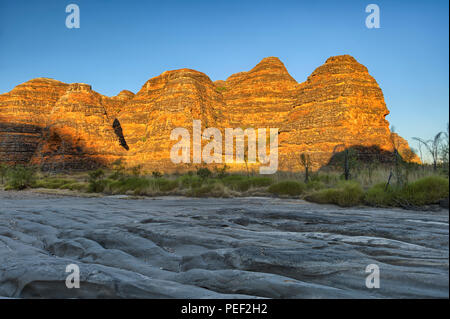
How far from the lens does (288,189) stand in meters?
11.0

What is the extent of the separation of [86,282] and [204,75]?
223 feet

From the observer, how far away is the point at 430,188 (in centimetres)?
642

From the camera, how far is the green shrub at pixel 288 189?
427 inches

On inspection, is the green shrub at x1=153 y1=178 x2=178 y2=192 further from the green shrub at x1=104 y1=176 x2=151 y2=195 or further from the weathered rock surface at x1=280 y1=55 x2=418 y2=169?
the weathered rock surface at x1=280 y1=55 x2=418 y2=169

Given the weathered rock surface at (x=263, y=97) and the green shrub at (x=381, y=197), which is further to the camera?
the weathered rock surface at (x=263, y=97)

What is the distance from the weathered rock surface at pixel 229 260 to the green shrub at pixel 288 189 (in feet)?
22.8

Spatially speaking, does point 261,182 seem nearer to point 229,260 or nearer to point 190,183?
point 190,183

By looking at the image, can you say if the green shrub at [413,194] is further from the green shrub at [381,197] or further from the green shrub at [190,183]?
the green shrub at [190,183]

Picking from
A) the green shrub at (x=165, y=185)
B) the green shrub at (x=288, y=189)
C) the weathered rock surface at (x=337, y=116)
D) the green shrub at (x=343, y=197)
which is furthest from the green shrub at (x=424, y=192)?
the weathered rock surface at (x=337, y=116)

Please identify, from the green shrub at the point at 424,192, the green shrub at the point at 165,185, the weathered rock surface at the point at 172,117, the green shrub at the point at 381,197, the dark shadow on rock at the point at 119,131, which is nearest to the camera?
the green shrub at the point at 424,192

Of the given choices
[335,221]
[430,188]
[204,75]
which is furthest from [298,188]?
[204,75]

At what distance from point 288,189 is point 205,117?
4861 cm

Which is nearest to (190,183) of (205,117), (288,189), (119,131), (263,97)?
(288,189)
